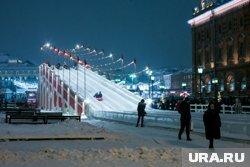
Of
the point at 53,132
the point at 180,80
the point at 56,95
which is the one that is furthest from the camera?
the point at 180,80

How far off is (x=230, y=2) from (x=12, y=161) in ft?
194

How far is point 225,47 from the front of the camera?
70250mm

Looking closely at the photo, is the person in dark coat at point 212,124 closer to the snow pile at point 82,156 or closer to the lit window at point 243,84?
the snow pile at point 82,156

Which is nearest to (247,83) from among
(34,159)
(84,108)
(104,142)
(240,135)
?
(84,108)

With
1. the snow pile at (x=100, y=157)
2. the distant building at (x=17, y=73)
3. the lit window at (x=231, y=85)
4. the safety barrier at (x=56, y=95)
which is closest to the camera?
the snow pile at (x=100, y=157)

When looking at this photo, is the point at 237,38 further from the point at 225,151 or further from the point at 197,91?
the point at 225,151

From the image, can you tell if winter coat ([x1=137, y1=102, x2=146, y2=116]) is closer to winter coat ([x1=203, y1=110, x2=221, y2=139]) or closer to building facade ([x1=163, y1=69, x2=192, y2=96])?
winter coat ([x1=203, y1=110, x2=221, y2=139])

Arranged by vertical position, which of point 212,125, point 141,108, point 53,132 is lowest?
point 53,132

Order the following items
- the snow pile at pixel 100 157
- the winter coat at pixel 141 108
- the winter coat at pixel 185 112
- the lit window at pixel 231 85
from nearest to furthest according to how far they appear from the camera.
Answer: the snow pile at pixel 100 157, the winter coat at pixel 185 112, the winter coat at pixel 141 108, the lit window at pixel 231 85

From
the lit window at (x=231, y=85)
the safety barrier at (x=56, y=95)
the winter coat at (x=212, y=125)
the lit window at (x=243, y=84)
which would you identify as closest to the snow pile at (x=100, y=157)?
the winter coat at (x=212, y=125)

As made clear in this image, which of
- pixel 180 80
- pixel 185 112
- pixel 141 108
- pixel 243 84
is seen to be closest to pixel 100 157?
pixel 185 112

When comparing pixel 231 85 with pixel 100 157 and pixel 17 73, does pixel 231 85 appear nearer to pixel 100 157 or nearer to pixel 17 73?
pixel 100 157

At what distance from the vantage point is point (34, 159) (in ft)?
44.1

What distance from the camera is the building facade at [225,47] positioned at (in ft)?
209
